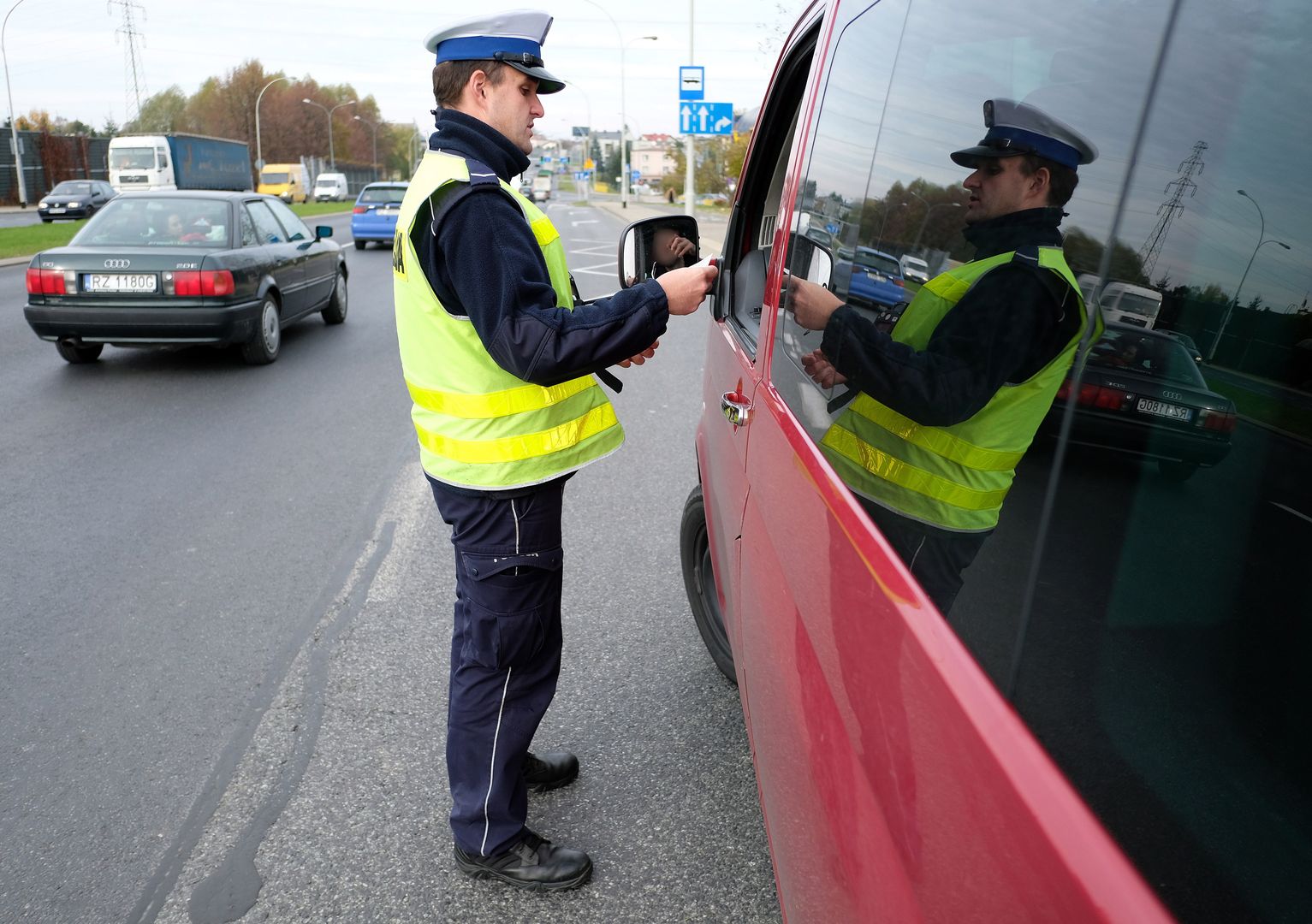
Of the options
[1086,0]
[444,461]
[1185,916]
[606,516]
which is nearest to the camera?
[1185,916]

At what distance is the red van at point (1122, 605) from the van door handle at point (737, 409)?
88cm

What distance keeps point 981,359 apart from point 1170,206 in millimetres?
255

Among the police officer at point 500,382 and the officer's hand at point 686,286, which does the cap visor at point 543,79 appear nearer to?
the police officer at point 500,382

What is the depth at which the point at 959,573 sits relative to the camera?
39.6 inches

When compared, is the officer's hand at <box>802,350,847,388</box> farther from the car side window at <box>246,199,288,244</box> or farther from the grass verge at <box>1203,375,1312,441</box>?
the car side window at <box>246,199,288,244</box>

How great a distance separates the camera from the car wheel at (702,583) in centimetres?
313

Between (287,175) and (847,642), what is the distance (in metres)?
59.4

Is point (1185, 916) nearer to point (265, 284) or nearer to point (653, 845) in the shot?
point (653, 845)

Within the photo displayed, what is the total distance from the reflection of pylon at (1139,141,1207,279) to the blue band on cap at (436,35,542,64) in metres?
1.47

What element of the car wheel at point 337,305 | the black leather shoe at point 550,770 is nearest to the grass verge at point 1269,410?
the black leather shoe at point 550,770

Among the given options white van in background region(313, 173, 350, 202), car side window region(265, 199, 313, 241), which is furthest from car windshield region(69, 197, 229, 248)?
white van in background region(313, 173, 350, 202)

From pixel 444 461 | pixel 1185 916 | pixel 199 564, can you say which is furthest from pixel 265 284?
pixel 1185 916

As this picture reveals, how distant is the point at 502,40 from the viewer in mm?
1958

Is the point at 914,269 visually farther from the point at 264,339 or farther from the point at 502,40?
the point at 264,339
